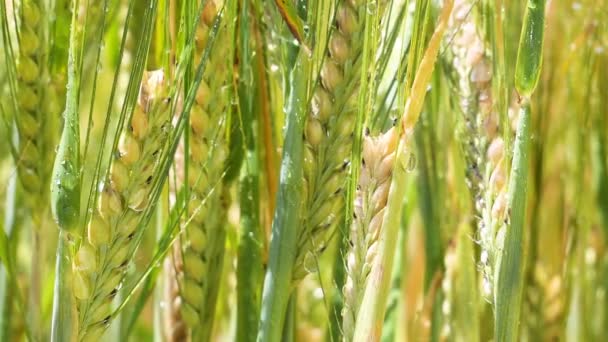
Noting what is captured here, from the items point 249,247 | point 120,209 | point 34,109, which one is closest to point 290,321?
point 249,247

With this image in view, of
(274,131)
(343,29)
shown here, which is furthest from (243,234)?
(343,29)

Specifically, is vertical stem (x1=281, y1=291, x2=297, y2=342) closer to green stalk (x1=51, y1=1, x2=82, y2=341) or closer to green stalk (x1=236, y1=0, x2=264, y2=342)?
green stalk (x1=236, y1=0, x2=264, y2=342)

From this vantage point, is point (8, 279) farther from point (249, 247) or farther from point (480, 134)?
point (480, 134)

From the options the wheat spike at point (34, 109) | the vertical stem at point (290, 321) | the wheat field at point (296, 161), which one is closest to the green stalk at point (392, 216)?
the wheat field at point (296, 161)

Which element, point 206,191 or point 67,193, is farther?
point 206,191

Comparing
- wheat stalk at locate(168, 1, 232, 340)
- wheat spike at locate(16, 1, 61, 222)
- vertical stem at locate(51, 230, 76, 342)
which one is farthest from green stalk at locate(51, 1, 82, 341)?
wheat spike at locate(16, 1, 61, 222)

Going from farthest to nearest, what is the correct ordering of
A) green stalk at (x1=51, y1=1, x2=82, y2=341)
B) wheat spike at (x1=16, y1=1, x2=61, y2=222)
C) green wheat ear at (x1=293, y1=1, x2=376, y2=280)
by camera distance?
wheat spike at (x1=16, y1=1, x2=61, y2=222) < green wheat ear at (x1=293, y1=1, x2=376, y2=280) < green stalk at (x1=51, y1=1, x2=82, y2=341)
